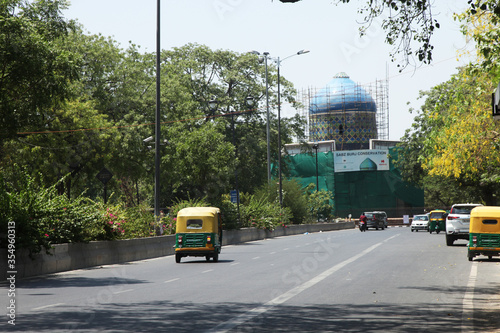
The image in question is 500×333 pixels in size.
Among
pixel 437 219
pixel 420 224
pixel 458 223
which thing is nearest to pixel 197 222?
pixel 458 223

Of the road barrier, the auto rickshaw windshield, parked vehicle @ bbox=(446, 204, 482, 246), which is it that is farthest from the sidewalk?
the auto rickshaw windshield

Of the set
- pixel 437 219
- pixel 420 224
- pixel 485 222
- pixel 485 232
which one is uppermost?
pixel 485 222

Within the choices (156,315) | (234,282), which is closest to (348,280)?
(234,282)

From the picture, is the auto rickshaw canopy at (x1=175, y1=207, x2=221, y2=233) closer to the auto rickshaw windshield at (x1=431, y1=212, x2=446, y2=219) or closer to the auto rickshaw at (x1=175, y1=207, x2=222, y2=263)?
the auto rickshaw at (x1=175, y1=207, x2=222, y2=263)

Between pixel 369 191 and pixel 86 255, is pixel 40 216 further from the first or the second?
pixel 369 191

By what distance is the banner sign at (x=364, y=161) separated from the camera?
335 ft

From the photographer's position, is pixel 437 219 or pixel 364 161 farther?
pixel 364 161

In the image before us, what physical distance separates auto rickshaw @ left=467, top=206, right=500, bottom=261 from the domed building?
86.1 m

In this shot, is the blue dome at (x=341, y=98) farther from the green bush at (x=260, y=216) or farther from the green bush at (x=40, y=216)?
the green bush at (x=40, y=216)

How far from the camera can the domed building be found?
11181cm

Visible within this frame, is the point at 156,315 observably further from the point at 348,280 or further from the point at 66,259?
the point at 66,259

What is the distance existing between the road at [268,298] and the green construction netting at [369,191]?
79.4m

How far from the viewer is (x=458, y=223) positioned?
34.6m

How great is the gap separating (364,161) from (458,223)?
68.2m
